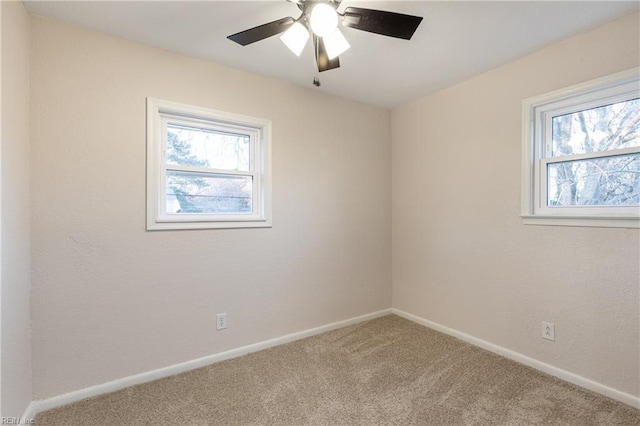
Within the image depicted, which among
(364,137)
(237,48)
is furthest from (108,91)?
(364,137)

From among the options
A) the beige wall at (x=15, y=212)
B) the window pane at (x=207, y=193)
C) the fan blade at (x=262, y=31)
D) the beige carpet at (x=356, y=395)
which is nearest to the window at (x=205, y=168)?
the window pane at (x=207, y=193)

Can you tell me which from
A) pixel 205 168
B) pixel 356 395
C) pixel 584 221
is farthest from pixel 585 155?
pixel 205 168

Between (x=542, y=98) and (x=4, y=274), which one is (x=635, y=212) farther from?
(x=4, y=274)

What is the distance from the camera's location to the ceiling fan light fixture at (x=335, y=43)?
5.18 ft

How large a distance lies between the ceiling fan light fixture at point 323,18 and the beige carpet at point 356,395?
6.76 ft

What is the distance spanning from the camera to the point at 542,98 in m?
2.17

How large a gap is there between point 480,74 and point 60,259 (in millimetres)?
3350

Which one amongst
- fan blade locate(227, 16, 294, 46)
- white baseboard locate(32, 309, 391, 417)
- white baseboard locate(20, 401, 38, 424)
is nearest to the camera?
fan blade locate(227, 16, 294, 46)

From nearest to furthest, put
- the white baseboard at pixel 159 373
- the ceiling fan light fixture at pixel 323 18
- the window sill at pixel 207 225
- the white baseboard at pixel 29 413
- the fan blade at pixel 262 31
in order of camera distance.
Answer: the ceiling fan light fixture at pixel 323 18, the fan blade at pixel 262 31, the white baseboard at pixel 29 413, the white baseboard at pixel 159 373, the window sill at pixel 207 225

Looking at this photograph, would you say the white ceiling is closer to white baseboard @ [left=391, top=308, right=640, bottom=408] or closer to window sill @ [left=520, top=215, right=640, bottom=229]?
window sill @ [left=520, top=215, right=640, bottom=229]

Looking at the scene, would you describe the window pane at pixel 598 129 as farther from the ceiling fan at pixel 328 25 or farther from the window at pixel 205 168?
the window at pixel 205 168

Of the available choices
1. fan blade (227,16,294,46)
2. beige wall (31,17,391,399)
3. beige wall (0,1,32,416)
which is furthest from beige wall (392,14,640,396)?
beige wall (0,1,32,416)

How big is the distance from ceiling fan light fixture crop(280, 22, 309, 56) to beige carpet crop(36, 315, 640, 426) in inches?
80.4

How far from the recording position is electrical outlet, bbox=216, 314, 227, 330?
2.37 meters
